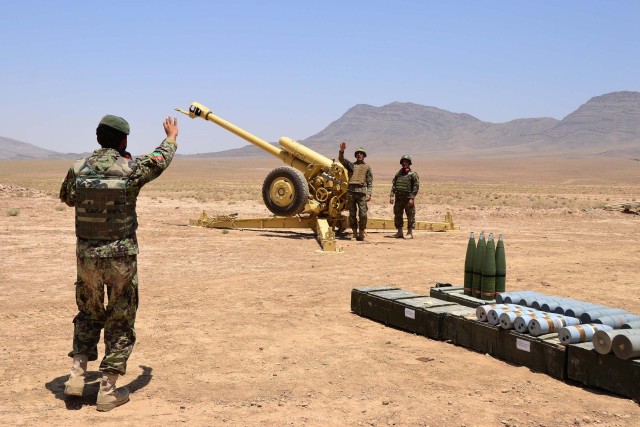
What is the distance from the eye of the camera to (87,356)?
4.99 meters

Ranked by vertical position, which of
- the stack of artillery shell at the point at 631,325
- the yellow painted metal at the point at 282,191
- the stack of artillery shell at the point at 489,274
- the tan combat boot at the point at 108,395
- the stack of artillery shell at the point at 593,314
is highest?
the yellow painted metal at the point at 282,191

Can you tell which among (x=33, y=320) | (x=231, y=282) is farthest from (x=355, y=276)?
(x=33, y=320)

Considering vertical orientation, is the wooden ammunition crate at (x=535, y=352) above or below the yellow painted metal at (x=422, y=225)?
below

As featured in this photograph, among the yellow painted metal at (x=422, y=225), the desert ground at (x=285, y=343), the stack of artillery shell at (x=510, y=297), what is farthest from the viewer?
the yellow painted metal at (x=422, y=225)

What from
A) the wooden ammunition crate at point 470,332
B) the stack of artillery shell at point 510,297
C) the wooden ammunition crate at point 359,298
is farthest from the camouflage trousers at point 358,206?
the stack of artillery shell at point 510,297

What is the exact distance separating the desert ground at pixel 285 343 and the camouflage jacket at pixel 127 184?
110cm

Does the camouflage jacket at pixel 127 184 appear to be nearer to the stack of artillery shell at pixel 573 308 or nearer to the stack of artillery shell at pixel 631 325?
the stack of artillery shell at pixel 573 308

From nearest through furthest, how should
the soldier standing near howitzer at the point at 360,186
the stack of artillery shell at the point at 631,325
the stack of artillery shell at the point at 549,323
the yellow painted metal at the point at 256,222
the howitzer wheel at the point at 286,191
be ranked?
the stack of artillery shell at the point at 631,325 → the stack of artillery shell at the point at 549,323 → the soldier standing near howitzer at the point at 360,186 → the howitzer wheel at the point at 286,191 → the yellow painted metal at the point at 256,222

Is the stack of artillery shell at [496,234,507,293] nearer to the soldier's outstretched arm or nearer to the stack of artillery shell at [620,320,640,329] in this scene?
the stack of artillery shell at [620,320,640,329]

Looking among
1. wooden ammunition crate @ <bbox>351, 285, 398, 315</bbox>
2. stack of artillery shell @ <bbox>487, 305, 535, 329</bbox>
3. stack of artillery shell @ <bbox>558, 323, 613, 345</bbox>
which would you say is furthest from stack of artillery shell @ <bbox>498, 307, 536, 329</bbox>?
wooden ammunition crate @ <bbox>351, 285, 398, 315</bbox>

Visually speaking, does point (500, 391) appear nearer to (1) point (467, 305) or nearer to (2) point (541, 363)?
(2) point (541, 363)

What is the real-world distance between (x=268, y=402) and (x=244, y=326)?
2203mm

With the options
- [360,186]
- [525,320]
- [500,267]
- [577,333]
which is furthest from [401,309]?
[360,186]

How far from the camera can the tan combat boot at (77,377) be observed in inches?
190
